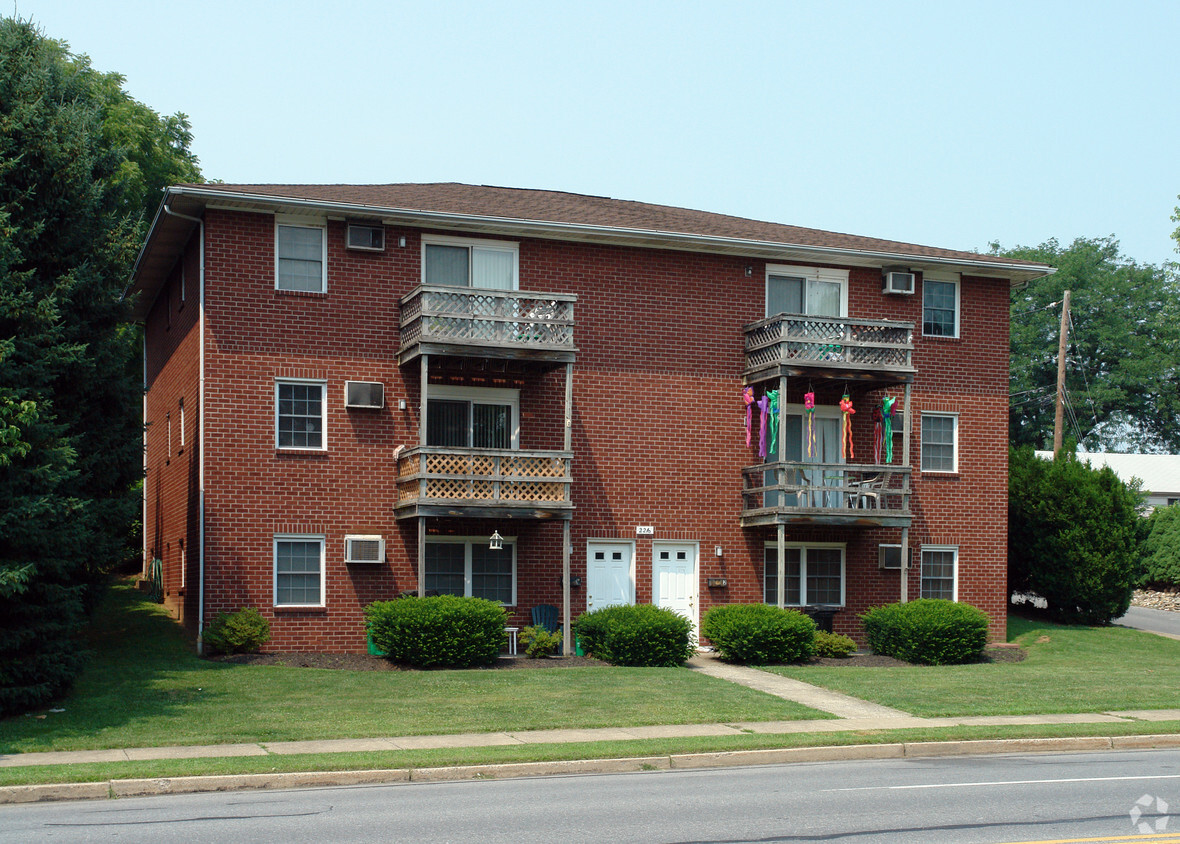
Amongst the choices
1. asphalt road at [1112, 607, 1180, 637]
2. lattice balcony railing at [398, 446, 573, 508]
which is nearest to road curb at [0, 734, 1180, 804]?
lattice balcony railing at [398, 446, 573, 508]

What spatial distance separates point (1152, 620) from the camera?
37875 millimetres

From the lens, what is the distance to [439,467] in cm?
2475

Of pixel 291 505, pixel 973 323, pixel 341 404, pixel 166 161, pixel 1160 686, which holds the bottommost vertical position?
pixel 1160 686

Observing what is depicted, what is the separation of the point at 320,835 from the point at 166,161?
34363 millimetres

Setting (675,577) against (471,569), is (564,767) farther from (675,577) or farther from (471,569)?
(675,577)

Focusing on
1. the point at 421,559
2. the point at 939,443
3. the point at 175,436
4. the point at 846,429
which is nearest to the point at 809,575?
the point at 846,429

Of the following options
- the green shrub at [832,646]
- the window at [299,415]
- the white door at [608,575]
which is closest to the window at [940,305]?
the green shrub at [832,646]

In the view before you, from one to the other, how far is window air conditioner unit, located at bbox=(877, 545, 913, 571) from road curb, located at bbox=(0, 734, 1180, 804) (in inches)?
463

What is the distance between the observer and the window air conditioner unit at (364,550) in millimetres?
25219

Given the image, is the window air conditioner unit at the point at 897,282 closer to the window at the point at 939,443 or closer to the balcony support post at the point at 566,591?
the window at the point at 939,443

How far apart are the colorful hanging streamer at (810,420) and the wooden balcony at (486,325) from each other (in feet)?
18.3

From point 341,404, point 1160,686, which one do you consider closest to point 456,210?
point 341,404

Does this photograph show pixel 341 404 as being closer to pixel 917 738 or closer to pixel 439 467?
pixel 439 467

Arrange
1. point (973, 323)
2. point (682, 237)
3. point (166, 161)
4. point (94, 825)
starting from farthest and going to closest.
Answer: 1. point (166, 161)
2. point (973, 323)
3. point (682, 237)
4. point (94, 825)
